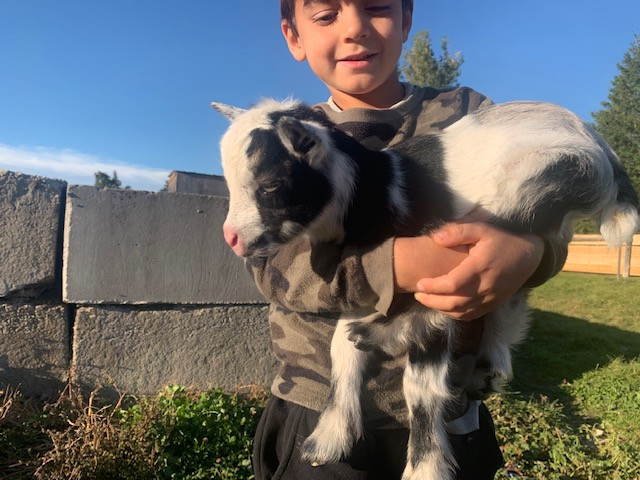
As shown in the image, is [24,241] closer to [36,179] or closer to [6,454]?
[36,179]

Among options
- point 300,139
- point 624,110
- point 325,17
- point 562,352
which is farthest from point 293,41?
point 624,110

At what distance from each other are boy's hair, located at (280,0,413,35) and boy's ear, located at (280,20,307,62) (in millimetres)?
12

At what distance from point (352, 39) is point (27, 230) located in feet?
10.8

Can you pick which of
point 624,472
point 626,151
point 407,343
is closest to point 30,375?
point 407,343

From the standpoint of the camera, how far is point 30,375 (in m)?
4.00

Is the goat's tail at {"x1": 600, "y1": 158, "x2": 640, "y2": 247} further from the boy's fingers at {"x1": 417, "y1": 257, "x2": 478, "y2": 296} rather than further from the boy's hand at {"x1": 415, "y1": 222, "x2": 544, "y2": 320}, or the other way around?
the boy's fingers at {"x1": 417, "y1": 257, "x2": 478, "y2": 296}

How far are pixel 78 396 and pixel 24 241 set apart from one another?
1298 millimetres

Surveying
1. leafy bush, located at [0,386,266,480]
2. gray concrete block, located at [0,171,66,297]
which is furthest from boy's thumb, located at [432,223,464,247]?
gray concrete block, located at [0,171,66,297]

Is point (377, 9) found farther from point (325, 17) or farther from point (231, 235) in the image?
point (231, 235)

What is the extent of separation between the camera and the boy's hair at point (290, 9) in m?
1.94

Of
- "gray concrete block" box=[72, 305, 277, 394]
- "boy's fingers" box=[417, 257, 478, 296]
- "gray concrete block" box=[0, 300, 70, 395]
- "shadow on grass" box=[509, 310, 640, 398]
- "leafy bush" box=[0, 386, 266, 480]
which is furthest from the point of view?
"shadow on grass" box=[509, 310, 640, 398]

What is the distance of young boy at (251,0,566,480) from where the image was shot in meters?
1.44

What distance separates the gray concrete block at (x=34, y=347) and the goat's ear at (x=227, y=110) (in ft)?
9.46

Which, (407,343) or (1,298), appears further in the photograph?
(1,298)
